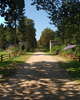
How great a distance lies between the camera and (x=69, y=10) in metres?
12.4

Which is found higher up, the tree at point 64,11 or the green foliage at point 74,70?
the tree at point 64,11

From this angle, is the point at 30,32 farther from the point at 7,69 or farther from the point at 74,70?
the point at 74,70

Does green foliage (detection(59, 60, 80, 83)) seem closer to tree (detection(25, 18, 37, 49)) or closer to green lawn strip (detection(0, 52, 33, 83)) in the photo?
green lawn strip (detection(0, 52, 33, 83))

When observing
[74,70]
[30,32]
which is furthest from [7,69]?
[30,32]

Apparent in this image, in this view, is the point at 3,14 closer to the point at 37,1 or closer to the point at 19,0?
the point at 19,0

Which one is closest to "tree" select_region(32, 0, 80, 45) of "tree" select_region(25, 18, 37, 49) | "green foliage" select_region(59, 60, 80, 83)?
"green foliage" select_region(59, 60, 80, 83)

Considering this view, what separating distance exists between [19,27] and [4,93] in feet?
107

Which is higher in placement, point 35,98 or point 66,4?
point 66,4

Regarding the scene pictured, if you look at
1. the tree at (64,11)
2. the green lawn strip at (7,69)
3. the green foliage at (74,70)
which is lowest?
the green foliage at (74,70)

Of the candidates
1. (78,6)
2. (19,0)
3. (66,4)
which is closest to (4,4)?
(19,0)

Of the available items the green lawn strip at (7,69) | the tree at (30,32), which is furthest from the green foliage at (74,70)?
the tree at (30,32)

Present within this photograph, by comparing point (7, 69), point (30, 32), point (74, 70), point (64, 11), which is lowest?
point (74, 70)

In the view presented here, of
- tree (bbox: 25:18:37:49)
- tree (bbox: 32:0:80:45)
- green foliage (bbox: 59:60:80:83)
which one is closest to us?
green foliage (bbox: 59:60:80:83)

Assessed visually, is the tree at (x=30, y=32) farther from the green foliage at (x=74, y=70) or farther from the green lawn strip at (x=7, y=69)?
the green foliage at (x=74, y=70)
